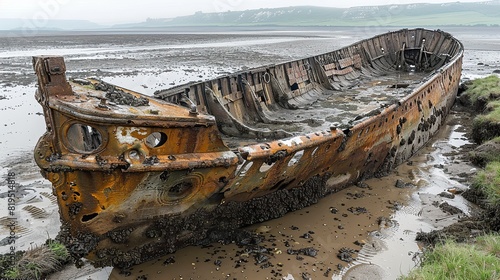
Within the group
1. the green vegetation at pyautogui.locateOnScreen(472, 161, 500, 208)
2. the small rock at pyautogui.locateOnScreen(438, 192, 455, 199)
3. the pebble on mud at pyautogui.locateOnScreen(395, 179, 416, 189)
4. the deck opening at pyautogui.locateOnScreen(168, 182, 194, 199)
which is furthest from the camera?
the pebble on mud at pyautogui.locateOnScreen(395, 179, 416, 189)

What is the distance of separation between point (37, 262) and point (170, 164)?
6.07ft

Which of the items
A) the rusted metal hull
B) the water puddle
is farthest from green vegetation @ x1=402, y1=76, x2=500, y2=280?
the rusted metal hull

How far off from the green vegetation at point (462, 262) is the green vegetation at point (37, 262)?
11.9 feet

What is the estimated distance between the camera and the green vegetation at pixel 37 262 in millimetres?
3895

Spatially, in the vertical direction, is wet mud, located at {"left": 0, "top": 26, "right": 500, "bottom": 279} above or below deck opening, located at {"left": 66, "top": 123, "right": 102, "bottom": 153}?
below

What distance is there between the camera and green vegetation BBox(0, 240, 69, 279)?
153 inches

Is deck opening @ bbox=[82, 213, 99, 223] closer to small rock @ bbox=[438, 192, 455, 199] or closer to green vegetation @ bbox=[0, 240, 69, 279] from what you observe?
green vegetation @ bbox=[0, 240, 69, 279]

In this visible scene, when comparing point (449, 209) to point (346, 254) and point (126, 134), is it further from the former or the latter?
point (126, 134)

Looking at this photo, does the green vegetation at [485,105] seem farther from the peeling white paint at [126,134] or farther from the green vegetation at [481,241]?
the peeling white paint at [126,134]

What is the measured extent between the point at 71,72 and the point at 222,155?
18.0 meters

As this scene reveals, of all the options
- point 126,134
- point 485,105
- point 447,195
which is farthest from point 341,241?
point 485,105

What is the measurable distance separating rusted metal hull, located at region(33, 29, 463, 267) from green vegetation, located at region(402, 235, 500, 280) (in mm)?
1733

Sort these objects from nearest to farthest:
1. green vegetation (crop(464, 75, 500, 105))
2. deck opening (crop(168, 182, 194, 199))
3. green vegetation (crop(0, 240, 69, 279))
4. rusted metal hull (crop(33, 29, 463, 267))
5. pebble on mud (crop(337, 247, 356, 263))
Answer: rusted metal hull (crop(33, 29, 463, 267))
green vegetation (crop(0, 240, 69, 279))
deck opening (crop(168, 182, 194, 199))
pebble on mud (crop(337, 247, 356, 263))
green vegetation (crop(464, 75, 500, 105))

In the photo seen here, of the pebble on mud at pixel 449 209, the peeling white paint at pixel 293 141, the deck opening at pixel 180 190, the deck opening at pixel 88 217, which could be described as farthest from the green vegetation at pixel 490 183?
the deck opening at pixel 88 217
